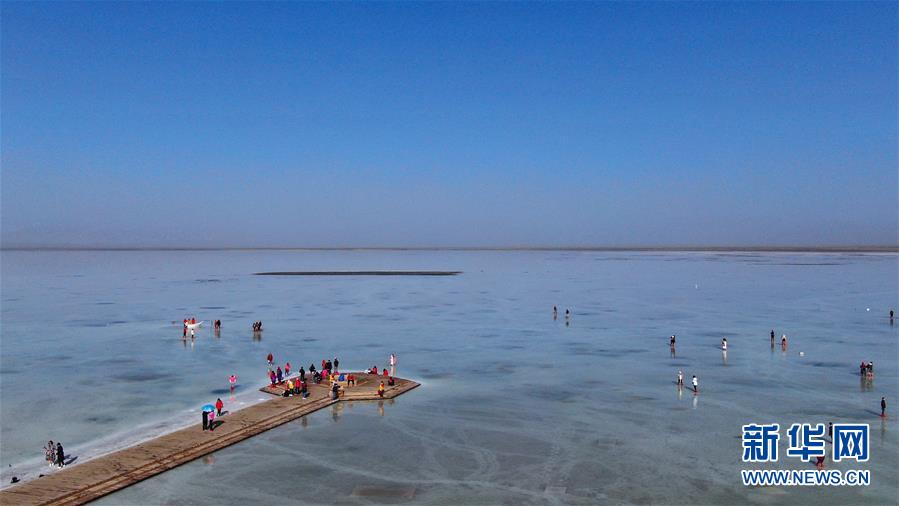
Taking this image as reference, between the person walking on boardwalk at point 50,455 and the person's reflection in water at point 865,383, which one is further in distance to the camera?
the person's reflection in water at point 865,383

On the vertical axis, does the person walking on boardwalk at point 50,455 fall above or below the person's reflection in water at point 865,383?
below

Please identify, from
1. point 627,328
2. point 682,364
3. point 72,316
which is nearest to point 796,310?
point 627,328

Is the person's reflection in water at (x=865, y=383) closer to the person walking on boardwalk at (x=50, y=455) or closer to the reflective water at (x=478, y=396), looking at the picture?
the reflective water at (x=478, y=396)

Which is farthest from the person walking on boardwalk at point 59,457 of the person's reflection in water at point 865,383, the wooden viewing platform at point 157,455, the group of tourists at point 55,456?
the person's reflection in water at point 865,383

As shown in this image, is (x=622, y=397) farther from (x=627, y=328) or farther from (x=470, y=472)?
(x=627, y=328)

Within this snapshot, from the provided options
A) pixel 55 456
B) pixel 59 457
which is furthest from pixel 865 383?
pixel 55 456
